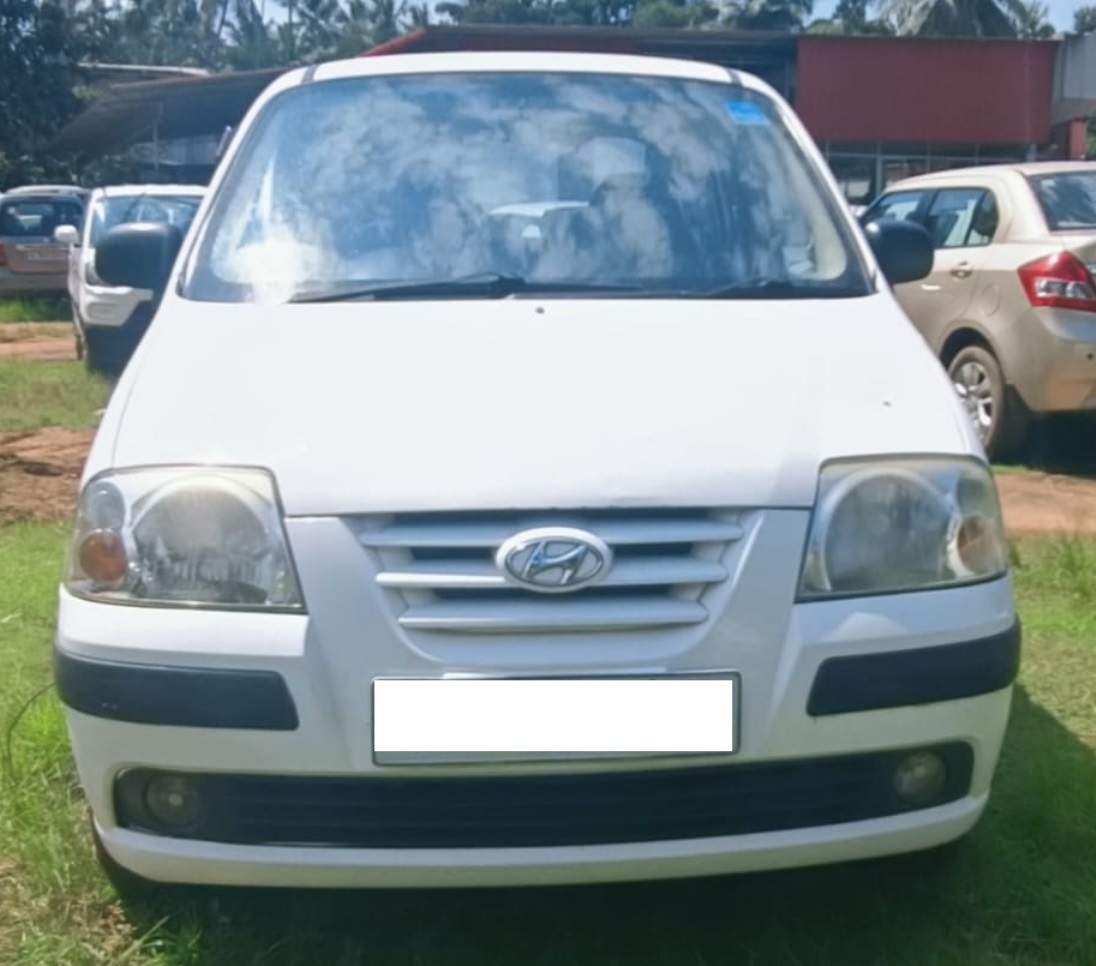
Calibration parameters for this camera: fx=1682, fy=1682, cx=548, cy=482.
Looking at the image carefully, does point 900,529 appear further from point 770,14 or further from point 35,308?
point 770,14

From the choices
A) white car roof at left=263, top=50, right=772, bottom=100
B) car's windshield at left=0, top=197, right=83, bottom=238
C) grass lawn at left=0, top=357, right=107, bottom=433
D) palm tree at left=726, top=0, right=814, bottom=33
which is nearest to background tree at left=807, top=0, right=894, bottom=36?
palm tree at left=726, top=0, right=814, bottom=33

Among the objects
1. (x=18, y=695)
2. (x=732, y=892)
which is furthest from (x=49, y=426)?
(x=732, y=892)

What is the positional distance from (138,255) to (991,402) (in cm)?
515

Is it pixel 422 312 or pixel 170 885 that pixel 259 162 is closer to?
pixel 422 312

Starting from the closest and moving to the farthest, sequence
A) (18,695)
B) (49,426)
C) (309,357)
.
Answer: (309,357) < (18,695) < (49,426)

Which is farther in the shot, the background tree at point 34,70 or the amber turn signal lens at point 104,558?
the background tree at point 34,70

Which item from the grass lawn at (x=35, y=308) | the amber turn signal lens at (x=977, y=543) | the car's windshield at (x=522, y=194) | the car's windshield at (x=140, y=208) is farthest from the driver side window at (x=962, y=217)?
the grass lawn at (x=35, y=308)

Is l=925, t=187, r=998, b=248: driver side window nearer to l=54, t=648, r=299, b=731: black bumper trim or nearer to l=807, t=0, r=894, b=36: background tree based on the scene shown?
l=54, t=648, r=299, b=731: black bumper trim

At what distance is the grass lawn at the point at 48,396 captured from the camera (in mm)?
10094

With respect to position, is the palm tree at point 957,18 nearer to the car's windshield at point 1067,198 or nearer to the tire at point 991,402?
the car's windshield at point 1067,198

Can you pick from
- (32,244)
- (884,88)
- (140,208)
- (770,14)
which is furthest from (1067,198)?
(770,14)

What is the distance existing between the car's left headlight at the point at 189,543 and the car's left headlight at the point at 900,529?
2.85 ft

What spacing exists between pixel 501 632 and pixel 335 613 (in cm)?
Answer: 26

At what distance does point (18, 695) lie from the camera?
173 inches
